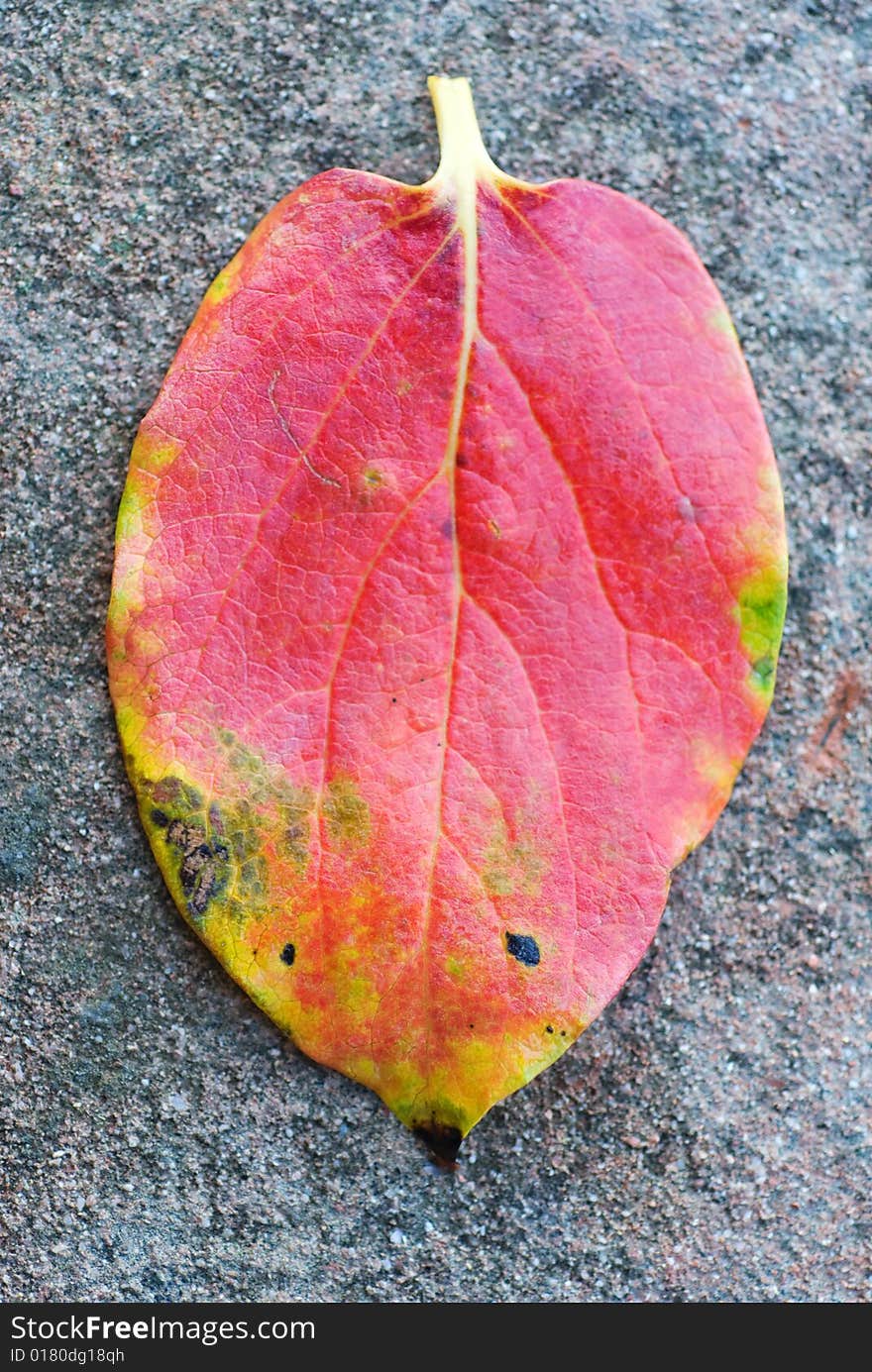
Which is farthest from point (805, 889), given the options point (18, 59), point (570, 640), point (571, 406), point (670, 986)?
point (18, 59)

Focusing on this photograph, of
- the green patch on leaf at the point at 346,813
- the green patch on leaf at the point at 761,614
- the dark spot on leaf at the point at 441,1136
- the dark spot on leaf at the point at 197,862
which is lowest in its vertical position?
the dark spot on leaf at the point at 441,1136

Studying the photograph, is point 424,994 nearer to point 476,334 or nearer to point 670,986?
point 670,986

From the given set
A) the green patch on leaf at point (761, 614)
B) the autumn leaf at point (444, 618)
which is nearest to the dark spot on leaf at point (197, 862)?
the autumn leaf at point (444, 618)

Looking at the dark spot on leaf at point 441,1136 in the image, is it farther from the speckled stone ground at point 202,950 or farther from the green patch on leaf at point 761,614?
the green patch on leaf at point 761,614

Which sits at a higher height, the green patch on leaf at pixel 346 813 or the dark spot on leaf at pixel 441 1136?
the green patch on leaf at pixel 346 813

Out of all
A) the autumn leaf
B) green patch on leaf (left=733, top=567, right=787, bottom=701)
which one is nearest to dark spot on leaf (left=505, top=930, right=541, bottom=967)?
the autumn leaf
